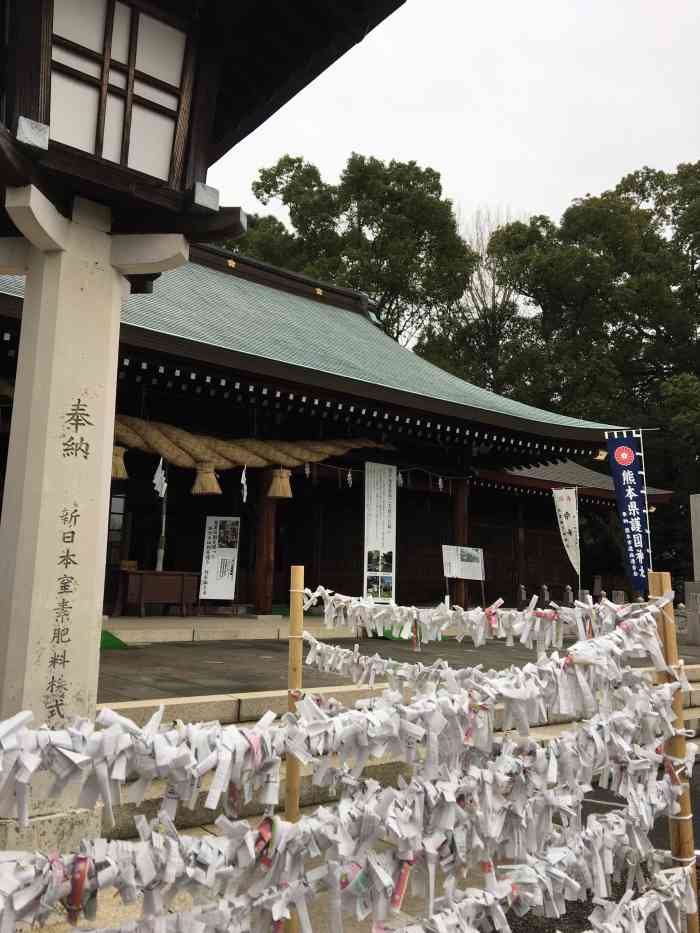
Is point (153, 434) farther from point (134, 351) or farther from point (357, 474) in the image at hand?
point (357, 474)

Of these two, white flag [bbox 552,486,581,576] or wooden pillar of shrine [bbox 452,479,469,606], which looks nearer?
wooden pillar of shrine [bbox 452,479,469,606]

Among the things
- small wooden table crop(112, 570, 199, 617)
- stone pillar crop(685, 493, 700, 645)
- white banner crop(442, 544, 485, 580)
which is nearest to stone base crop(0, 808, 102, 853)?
small wooden table crop(112, 570, 199, 617)

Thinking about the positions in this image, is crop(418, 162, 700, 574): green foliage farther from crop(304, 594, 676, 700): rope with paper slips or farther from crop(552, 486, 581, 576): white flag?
crop(304, 594, 676, 700): rope with paper slips

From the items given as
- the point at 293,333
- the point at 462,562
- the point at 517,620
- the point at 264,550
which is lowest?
the point at 517,620

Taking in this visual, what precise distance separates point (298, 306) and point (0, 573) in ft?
43.7

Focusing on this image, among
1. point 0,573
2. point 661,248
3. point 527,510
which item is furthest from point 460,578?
point 661,248

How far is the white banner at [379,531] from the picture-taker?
33.7ft

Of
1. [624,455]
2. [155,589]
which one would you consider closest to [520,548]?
[624,455]

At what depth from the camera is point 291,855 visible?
1.66m

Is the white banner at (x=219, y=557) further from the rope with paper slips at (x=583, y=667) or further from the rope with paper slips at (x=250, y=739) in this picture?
the rope with paper slips at (x=250, y=739)

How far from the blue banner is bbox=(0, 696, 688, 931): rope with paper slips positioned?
367 inches

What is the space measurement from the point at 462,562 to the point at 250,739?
9.81 metres

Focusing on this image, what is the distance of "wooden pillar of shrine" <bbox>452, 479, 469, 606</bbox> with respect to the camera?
11.5m

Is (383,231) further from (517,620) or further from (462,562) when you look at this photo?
(517,620)
